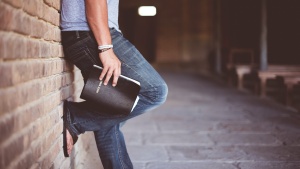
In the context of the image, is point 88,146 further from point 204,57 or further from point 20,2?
point 204,57

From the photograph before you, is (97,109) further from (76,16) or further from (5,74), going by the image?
(5,74)

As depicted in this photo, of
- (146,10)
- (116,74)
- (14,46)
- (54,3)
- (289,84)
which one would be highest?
(146,10)

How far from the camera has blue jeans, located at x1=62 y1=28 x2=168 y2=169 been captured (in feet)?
6.12

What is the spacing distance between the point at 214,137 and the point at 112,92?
2055mm

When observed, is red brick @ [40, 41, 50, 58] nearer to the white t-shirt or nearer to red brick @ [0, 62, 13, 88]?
the white t-shirt

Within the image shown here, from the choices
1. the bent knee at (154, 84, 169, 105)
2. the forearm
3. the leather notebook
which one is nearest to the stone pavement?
the bent knee at (154, 84, 169, 105)

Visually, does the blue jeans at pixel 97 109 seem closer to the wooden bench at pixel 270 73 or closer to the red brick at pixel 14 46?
the red brick at pixel 14 46

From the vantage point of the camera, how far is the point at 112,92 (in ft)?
5.97

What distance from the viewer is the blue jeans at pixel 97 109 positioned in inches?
73.4

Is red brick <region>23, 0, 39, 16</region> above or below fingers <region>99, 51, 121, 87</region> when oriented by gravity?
above

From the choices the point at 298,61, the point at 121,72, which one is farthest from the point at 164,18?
the point at 121,72

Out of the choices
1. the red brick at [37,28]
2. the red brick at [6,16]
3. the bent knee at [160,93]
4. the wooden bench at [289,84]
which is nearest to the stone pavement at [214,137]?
the wooden bench at [289,84]

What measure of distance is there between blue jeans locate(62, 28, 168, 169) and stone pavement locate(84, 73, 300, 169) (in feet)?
2.23

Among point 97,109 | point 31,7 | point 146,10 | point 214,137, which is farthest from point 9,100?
point 146,10
